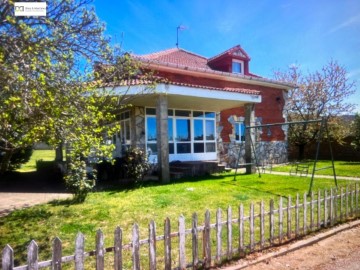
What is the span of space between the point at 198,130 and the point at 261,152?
5345mm

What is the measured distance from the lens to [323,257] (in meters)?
4.17

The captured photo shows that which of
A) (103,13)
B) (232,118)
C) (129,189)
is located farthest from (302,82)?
(103,13)

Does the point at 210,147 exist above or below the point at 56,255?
above

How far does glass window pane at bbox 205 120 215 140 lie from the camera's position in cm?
1561

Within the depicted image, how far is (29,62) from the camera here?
4277mm

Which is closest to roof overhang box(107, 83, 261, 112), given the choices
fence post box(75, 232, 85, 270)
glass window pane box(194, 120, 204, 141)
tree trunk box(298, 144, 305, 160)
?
glass window pane box(194, 120, 204, 141)

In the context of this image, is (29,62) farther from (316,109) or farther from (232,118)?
(316,109)

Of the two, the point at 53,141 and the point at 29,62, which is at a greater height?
the point at 29,62

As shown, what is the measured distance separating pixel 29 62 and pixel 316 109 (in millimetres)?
22755

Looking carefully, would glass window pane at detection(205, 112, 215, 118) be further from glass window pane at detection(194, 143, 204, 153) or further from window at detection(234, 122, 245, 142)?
window at detection(234, 122, 245, 142)

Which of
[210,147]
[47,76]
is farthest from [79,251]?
[210,147]

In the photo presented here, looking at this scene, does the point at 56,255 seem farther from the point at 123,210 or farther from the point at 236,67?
the point at 236,67

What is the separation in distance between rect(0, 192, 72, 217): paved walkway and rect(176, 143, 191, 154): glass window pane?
6.67 meters

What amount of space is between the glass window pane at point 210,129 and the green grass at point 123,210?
6.14 metres
